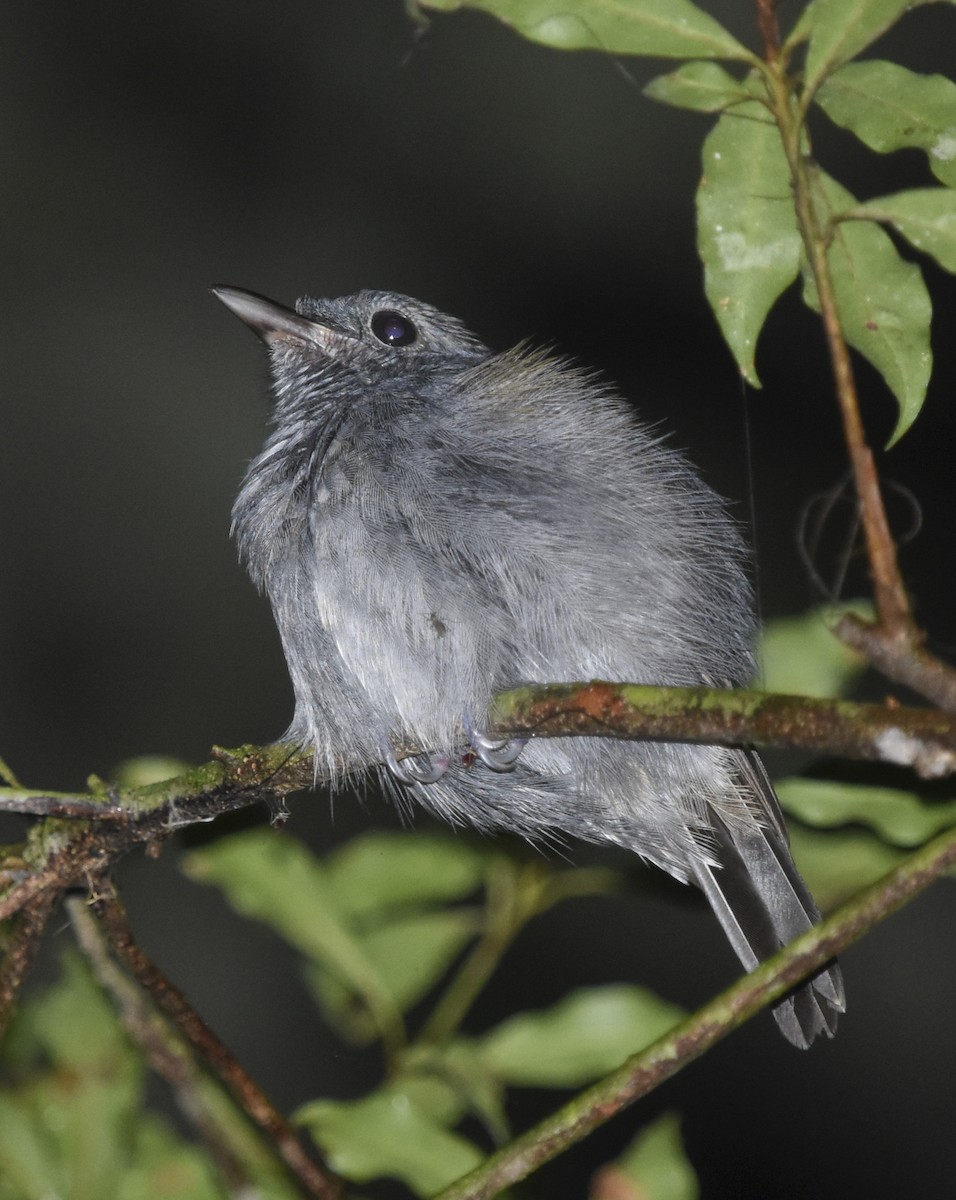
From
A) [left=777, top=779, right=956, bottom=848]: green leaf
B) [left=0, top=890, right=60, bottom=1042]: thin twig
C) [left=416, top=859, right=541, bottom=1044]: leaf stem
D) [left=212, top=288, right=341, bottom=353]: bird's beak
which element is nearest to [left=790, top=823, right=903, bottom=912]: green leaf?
[left=777, top=779, right=956, bottom=848]: green leaf

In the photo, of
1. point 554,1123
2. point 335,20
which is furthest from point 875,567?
point 335,20

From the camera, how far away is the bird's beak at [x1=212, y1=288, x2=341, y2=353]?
2.91m

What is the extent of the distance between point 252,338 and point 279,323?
71.7 inches

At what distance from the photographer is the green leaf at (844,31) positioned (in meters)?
1.58

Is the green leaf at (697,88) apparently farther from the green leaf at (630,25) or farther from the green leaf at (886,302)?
the green leaf at (886,302)

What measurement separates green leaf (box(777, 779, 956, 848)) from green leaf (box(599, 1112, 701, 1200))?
0.54 meters

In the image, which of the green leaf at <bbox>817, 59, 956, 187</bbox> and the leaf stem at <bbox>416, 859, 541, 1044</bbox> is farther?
the leaf stem at <bbox>416, 859, 541, 1044</bbox>

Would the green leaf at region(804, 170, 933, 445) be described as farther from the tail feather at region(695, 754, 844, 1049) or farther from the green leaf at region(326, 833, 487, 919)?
the green leaf at region(326, 833, 487, 919)

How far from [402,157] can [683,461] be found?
2.59 m

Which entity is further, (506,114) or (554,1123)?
(506,114)

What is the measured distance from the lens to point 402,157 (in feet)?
15.8

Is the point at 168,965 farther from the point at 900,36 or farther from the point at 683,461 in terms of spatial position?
the point at 900,36

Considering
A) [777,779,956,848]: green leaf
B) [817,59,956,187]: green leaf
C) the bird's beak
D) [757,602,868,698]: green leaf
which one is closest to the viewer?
[817,59,956,187]: green leaf

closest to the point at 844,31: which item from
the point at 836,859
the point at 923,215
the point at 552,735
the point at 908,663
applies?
the point at 923,215
